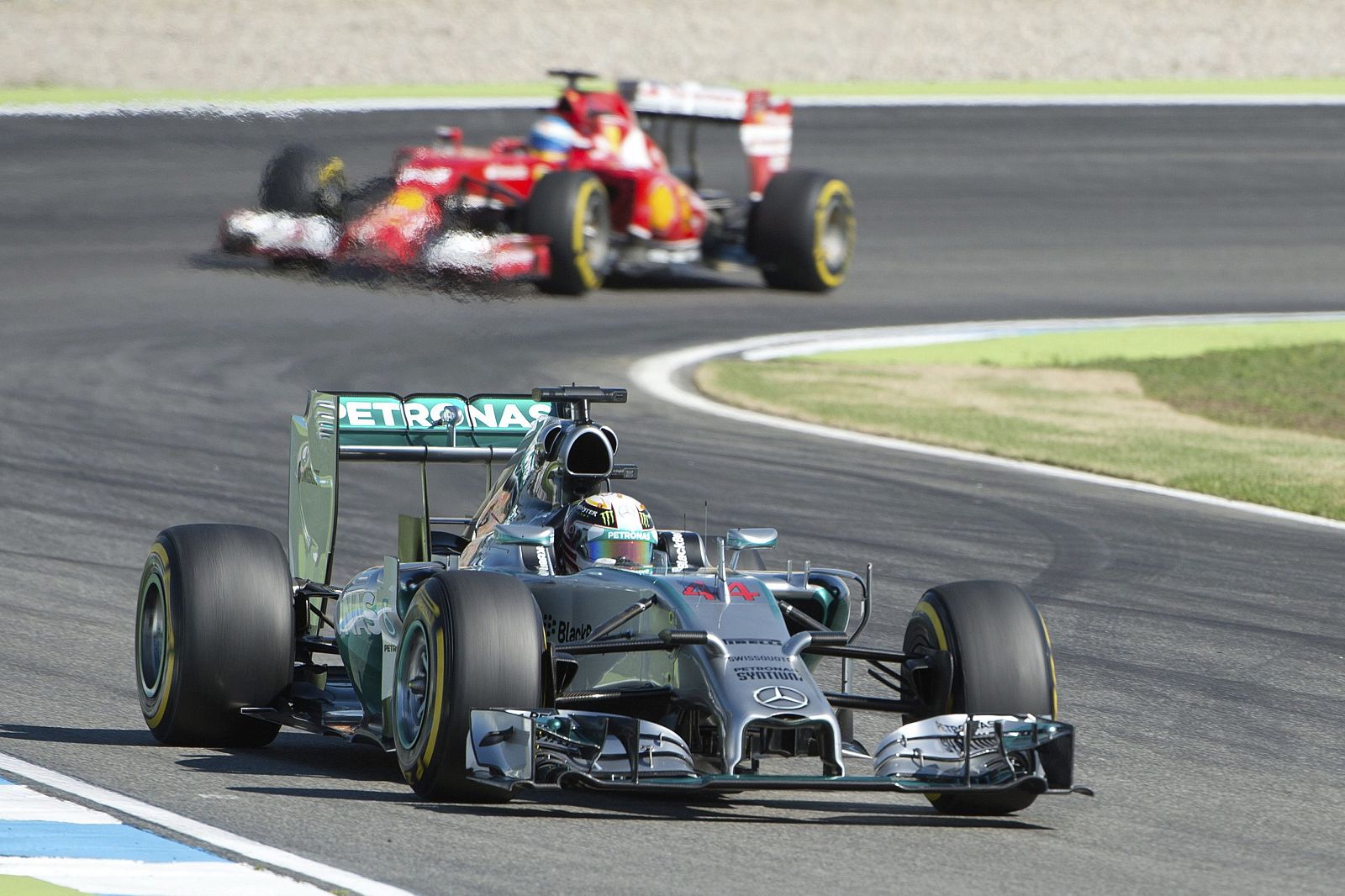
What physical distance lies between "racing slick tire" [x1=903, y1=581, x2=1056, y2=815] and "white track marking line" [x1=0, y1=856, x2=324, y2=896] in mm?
2399

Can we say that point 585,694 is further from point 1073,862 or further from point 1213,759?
point 1213,759

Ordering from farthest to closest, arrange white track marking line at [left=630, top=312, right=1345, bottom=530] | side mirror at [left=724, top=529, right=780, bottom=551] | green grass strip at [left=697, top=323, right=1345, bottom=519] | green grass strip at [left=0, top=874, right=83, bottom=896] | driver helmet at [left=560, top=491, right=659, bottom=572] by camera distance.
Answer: green grass strip at [left=697, top=323, right=1345, bottom=519] → white track marking line at [left=630, top=312, right=1345, bottom=530] → side mirror at [left=724, top=529, right=780, bottom=551] → driver helmet at [left=560, top=491, right=659, bottom=572] → green grass strip at [left=0, top=874, right=83, bottom=896]

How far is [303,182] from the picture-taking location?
1266 cm

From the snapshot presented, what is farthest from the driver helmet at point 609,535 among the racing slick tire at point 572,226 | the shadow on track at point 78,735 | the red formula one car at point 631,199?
the racing slick tire at point 572,226

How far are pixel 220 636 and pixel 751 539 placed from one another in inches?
79.8

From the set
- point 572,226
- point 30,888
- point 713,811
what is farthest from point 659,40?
point 30,888

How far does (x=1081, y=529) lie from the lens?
13.8 metres

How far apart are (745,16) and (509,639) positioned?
38.0 metres

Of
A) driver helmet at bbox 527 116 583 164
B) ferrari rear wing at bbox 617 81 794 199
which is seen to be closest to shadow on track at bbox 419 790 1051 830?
driver helmet at bbox 527 116 583 164

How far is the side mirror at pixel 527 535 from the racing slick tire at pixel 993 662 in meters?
1.45

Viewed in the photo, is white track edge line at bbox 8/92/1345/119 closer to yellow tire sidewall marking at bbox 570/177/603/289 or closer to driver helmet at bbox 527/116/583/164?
driver helmet at bbox 527/116/583/164

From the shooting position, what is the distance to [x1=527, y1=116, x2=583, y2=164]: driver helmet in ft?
78.8

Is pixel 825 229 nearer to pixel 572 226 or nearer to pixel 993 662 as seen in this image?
pixel 572 226

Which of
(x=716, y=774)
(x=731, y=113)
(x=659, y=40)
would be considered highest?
(x=659, y=40)
